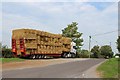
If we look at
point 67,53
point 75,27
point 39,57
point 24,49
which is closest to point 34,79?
point 24,49

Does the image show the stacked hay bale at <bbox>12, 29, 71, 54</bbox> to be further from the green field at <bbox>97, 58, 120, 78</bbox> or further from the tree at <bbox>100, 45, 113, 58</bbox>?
the tree at <bbox>100, 45, 113, 58</bbox>

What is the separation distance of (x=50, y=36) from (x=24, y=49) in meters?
6.37

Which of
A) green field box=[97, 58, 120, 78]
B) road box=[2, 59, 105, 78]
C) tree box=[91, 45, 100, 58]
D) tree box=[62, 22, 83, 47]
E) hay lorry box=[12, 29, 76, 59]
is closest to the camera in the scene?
road box=[2, 59, 105, 78]

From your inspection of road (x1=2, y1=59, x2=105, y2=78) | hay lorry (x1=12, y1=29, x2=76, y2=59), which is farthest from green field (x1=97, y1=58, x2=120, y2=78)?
hay lorry (x1=12, y1=29, x2=76, y2=59)

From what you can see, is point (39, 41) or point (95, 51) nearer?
point (39, 41)

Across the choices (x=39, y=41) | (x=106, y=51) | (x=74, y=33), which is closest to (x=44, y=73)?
(x=39, y=41)

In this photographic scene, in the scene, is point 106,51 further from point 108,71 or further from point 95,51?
point 108,71

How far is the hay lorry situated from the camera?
39084 mm

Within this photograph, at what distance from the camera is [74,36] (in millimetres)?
69500

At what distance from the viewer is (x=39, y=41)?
136 feet

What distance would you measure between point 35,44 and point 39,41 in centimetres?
100

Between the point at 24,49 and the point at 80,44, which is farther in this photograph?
the point at 80,44

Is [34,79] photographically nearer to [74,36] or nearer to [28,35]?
[28,35]

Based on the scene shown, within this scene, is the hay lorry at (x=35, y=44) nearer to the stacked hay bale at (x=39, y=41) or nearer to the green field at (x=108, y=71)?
the stacked hay bale at (x=39, y=41)
